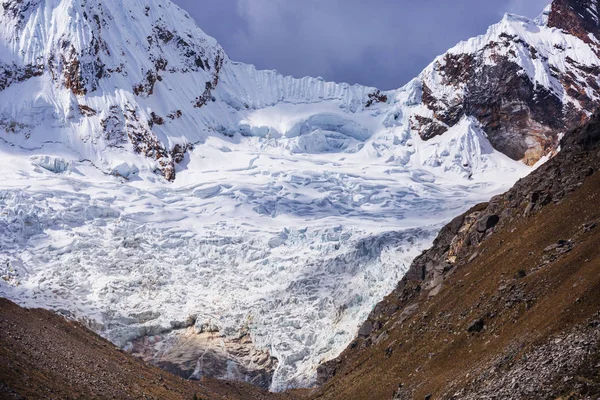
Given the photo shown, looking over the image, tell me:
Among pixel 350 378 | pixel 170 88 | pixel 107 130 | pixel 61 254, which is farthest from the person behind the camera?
pixel 170 88

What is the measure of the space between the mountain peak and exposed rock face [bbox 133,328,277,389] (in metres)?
106

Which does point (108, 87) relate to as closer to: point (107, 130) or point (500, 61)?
point (107, 130)

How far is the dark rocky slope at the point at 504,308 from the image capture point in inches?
1194

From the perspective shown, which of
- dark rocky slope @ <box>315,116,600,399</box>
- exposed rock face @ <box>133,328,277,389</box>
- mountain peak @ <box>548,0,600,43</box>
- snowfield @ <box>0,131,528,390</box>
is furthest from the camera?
mountain peak @ <box>548,0,600,43</box>

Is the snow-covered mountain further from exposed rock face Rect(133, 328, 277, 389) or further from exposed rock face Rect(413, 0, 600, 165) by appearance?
exposed rock face Rect(413, 0, 600, 165)

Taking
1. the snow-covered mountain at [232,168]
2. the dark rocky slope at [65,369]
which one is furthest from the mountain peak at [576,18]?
the dark rocky slope at [65,369]

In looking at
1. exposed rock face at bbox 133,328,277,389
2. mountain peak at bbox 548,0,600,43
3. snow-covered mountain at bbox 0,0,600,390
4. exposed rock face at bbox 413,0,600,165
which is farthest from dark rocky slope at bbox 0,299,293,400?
mountain peak at bbox 548,0,600,43

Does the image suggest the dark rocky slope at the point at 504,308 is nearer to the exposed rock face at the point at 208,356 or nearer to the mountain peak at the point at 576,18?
the exposed rock face at the point at 208,356

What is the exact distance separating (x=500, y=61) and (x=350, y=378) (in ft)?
361

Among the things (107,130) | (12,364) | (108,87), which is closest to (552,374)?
(12,364)

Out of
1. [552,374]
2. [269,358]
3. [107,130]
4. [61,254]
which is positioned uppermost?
[107,130]

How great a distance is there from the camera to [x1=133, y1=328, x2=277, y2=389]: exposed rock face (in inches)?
3152

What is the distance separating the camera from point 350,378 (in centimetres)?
5259

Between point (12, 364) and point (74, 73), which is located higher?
point (74, 73)
